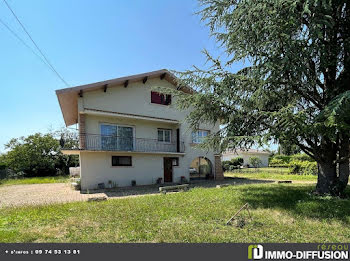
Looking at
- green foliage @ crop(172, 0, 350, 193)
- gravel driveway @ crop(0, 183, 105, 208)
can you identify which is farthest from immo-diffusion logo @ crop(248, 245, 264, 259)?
gravel driveway @ crop(0, 183, 105, 208)

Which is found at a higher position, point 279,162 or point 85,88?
point 85,88

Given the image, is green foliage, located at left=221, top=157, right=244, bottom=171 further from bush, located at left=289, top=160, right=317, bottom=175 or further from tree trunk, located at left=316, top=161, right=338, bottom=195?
tree trunk, located at left=316, top=161, right=338, bottom=195

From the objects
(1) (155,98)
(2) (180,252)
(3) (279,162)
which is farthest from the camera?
(3) (279,162)

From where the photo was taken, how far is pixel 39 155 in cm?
2588

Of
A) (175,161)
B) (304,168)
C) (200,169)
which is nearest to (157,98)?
(175,161)

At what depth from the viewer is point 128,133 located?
1518 cm

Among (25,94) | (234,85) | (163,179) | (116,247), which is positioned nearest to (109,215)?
(116,247)

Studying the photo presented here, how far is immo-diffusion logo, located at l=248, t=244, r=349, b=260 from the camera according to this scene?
3416mm

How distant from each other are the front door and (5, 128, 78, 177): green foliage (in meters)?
15.1

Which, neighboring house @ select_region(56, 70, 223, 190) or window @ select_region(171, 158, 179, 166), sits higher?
neighboring house @ select_region(56, 70, 223, 190)

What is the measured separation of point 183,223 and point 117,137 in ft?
34.5

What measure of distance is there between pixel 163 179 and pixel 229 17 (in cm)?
1281

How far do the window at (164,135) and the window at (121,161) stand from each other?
10.8 feet

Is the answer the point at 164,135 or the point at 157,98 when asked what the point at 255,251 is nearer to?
the point at 164,135
